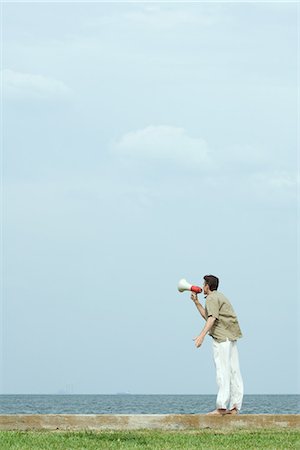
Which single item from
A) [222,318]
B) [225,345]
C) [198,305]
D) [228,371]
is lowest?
[228,371]

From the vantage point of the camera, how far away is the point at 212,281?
634 inches

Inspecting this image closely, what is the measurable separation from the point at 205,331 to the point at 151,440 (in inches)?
94.7

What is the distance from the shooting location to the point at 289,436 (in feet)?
46.3

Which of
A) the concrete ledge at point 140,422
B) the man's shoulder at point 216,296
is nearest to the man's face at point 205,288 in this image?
the man's shoulder at point 216,296

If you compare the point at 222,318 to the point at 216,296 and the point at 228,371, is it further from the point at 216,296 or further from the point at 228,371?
the point at 228,371

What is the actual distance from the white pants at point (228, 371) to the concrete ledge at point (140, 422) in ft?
1.28

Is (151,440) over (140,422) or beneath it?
beneath

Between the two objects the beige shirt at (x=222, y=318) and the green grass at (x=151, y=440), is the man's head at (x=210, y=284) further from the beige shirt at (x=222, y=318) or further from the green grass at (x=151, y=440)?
the green grass at (x=151, y=440)

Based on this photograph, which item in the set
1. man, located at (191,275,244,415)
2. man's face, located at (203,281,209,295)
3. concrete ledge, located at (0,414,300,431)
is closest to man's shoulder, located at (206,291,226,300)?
man, located at (191,275,244,415)

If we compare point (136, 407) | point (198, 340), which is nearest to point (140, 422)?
point (198, 340)

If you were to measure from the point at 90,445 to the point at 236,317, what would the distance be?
3.68 metres

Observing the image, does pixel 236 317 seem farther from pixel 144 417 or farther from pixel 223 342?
pixel 144 417

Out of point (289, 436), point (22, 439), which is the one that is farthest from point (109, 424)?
point (289, 436)

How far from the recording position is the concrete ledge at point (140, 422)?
15.2m
